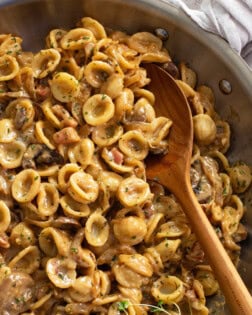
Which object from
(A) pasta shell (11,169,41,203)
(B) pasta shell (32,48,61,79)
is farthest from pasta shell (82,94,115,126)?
(A) pasta shell (11,169,41,203)

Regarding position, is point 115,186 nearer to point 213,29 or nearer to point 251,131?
point 251,131

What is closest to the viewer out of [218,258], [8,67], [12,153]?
[218,258]

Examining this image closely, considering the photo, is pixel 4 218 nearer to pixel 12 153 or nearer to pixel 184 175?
pixel 12 153

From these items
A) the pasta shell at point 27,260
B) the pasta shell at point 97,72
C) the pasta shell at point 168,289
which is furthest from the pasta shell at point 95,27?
the pasta shell at point 168,289

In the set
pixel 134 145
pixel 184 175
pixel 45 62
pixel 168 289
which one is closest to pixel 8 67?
pixel 45 62

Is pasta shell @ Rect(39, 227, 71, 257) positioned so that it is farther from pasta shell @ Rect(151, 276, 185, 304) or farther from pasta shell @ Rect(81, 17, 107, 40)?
pasta shell @ Rect(81, 17, 107, 40)

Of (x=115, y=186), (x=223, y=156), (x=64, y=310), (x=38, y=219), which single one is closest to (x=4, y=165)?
(x=38, y=219)

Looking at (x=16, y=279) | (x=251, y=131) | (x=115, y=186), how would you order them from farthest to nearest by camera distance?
(x=251, y=131)
(x=115, y=186)
(x=16, y=279)
